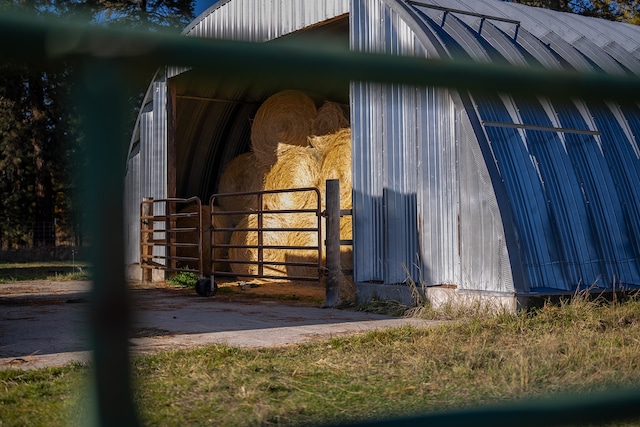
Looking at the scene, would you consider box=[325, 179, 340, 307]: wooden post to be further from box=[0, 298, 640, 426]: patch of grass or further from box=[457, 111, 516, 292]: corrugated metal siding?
box=[0, 298, 640, 426]: patch of grass

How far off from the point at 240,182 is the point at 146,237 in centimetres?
199

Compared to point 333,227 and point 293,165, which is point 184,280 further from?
point 333,227

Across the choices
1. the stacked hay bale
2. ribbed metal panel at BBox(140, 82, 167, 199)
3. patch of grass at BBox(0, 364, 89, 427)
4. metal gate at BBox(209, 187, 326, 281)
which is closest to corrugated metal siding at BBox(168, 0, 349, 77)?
the stacked hay bale

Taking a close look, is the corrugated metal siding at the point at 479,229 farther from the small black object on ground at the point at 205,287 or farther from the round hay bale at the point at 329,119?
the round hay bale at the point at 329,119

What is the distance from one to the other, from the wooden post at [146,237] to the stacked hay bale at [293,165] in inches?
56.8

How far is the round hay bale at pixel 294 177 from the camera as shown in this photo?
1256 centimetres

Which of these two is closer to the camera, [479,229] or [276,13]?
[479,229]

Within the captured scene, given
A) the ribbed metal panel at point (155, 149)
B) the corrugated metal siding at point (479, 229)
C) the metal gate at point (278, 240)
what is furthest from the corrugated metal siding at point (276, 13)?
the corrugated metal siding at point (479, 229)

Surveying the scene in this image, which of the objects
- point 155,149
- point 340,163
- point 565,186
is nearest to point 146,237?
point 155,149

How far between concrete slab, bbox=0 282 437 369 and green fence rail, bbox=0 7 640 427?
12.7 ft

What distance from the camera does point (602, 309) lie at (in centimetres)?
735

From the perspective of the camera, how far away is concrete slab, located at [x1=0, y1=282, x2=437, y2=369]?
6000 millimetres

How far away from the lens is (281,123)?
532 inches

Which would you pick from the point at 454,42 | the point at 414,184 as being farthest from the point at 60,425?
Result: the point at 454,42
